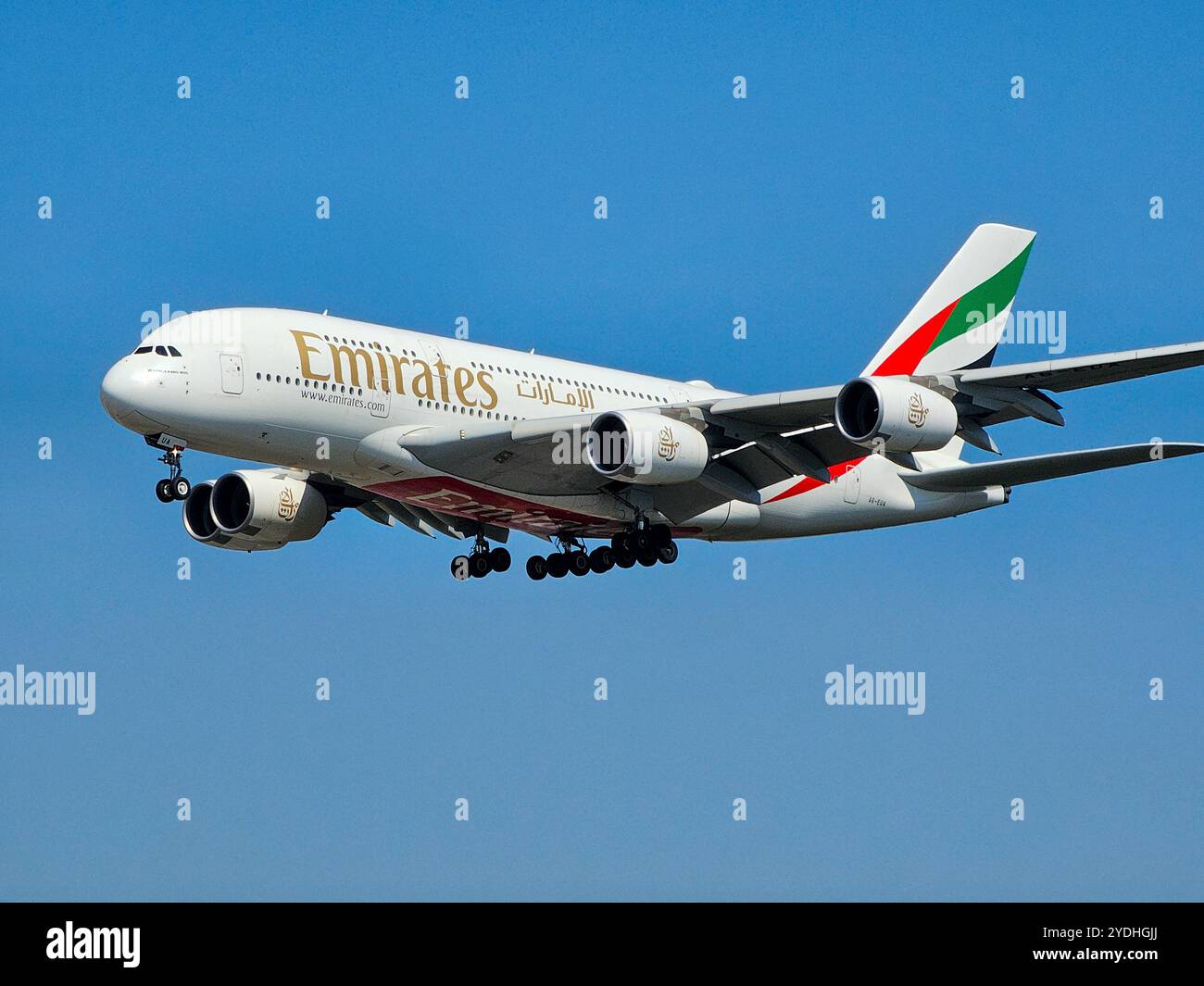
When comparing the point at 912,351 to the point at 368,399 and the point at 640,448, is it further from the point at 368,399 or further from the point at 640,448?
the point at 368,399

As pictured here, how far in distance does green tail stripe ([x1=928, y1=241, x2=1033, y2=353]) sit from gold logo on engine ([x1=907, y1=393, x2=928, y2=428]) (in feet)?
43.2

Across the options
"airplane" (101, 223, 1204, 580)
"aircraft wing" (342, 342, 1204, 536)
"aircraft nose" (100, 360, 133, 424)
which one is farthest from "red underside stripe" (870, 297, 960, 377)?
"aircraft nose" (100, 360, 133, 424)

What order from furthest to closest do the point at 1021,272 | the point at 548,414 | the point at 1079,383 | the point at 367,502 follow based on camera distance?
the point at 1021,272 < the point at 367,502 < the point at 548,414 < the point at 1079,383

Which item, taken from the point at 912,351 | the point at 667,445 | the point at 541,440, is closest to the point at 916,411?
the point at 667,445

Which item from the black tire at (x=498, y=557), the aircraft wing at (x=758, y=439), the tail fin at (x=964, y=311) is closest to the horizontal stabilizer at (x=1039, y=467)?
the aircraft wing at (x=758, y=439)

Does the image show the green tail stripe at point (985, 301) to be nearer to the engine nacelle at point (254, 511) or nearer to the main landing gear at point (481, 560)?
the main landing gear at point (481, 560)

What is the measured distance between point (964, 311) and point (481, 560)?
616 inches

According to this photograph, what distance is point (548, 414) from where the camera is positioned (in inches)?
1724

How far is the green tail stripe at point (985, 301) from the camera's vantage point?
5219cm

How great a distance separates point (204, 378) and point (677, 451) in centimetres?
996

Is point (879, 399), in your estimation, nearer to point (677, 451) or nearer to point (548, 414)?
point (677, 451)

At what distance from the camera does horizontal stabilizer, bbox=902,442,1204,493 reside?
41094mm

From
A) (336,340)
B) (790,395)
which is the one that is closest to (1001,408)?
(790,395)

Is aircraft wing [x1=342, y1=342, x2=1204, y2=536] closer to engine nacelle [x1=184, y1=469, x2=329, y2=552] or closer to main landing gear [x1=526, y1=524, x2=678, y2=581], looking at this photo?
main landing gear [x1=526, y1=524, x2=678, y2=581]
